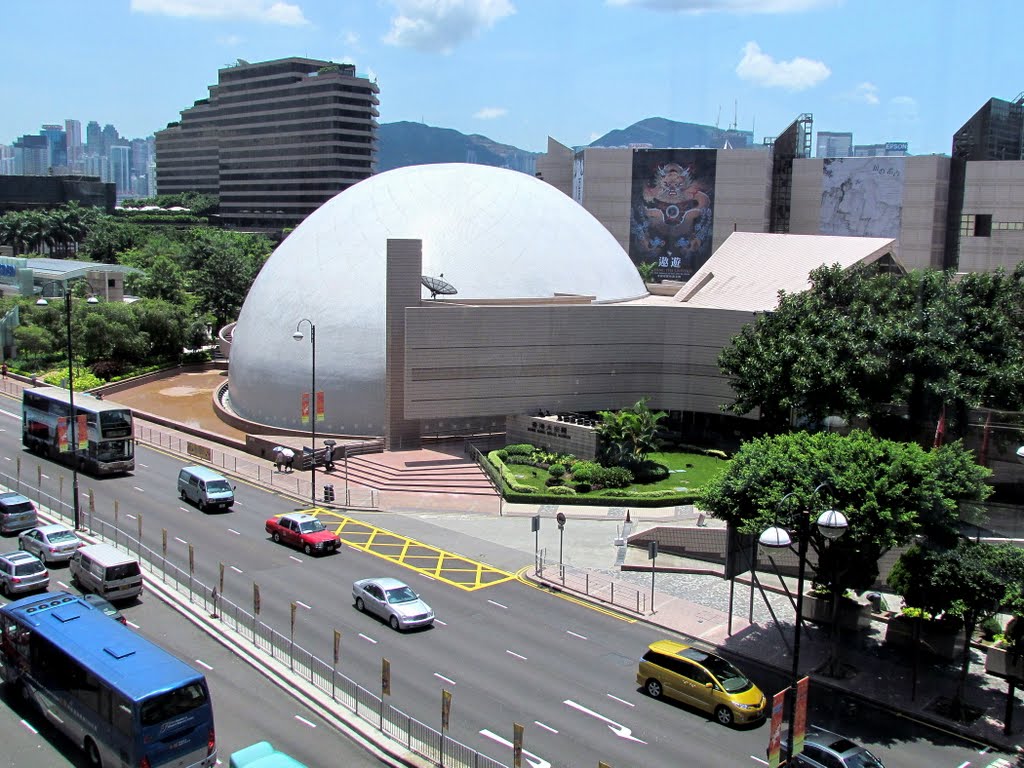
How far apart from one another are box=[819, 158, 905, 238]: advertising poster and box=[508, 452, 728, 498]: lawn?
41028 mm

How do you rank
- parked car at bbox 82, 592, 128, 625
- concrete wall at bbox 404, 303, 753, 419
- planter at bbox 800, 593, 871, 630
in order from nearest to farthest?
1. parked car at bbox 82, 592, 128, 625
2. planter at bbox 800, 593, 871, 630
3. concrete wall at bbox 404, 303, 753, 419

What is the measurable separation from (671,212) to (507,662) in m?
70.8

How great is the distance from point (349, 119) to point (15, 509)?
150206 millimetres

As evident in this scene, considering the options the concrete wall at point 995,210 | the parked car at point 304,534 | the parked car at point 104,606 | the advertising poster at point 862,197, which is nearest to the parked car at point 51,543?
the parked car at point 104,606

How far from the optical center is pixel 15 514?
3653 cm

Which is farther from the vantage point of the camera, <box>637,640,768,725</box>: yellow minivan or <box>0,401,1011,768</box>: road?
<box>637,640,768,725</box>: yellow minivan

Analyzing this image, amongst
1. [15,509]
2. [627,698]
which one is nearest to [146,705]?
[627,698]

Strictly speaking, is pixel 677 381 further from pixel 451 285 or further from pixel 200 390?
pixel 200 390

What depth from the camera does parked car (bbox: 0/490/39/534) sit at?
3634 centimetres

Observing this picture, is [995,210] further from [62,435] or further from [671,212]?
[62,435]

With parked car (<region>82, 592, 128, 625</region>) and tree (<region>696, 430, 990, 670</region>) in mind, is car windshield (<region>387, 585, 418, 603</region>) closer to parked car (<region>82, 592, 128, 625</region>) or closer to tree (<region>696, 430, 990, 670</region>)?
parked car (<region>82, 592, 128, 625</region>)

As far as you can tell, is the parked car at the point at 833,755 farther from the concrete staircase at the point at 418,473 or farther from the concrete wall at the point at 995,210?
the concrete wall at the point at 995,210

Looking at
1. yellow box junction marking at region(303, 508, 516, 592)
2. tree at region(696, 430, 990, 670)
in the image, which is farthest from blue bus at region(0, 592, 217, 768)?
tree at region(696, 430, 990, 670)

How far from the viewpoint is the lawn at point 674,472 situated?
45812 millimetres
